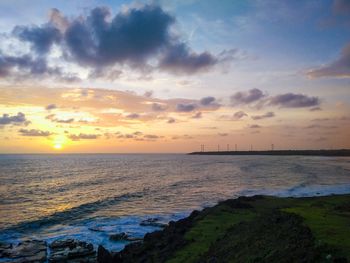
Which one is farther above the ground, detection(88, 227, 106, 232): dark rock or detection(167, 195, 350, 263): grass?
detection(167, 195, 350, 263): grass

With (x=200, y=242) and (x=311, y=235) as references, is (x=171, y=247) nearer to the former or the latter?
(x=200, y=242)

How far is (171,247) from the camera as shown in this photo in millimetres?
21391

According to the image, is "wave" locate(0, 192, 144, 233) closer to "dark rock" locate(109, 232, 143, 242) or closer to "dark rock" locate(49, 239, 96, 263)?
"dark rock" locate(49, 239, 96, 263)

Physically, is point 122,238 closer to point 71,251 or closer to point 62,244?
point 62,244

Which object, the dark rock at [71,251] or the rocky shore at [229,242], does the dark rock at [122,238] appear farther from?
the dark rock at [71,251]

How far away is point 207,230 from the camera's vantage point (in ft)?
82.0

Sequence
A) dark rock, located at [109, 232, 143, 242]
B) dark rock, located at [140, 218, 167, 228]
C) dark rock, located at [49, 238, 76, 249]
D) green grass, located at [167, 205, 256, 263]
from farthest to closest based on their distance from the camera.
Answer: dark rock, located at [140, 218, 167, 228] < dark rock, located at [109, 232, 143, 242] < dark rock, located at [49, 238, 76, 249] < green grass, located at [167, 205, 256, 263]

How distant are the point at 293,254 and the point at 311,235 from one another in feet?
6.40

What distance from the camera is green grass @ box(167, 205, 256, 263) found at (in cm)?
1939

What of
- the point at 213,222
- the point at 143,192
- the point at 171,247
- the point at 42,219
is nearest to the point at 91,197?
the point at 143,192

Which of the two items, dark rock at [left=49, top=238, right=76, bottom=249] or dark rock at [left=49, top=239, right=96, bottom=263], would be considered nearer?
dark rock at [left=49, top=239, right=96, bottom=263]

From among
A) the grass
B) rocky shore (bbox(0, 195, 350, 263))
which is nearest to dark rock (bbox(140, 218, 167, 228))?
rocky shore (bbox(0, 195, 350, 263))

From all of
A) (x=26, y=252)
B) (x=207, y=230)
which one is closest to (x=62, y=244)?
(x=26, y=252)

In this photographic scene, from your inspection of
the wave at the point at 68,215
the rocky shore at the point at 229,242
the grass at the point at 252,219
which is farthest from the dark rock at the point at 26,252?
the grass at the point at 252,219
